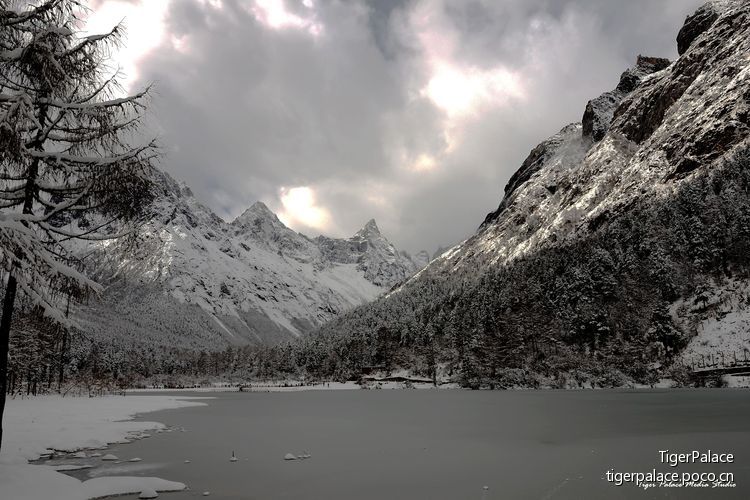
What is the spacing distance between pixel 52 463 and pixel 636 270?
109286mm

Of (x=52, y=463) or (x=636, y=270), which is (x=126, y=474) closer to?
(x=52, y=463)

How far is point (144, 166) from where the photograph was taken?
40.5ft

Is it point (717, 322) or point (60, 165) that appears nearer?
point (60, 165)

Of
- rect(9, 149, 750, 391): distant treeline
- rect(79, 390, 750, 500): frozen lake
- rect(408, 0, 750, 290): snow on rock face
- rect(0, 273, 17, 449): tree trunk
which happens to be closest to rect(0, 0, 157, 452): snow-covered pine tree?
rect(0, 273, 17, 449): tree trunk

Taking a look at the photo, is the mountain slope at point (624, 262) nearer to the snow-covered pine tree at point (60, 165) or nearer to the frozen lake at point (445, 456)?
the frozen lake at point (445, 456)

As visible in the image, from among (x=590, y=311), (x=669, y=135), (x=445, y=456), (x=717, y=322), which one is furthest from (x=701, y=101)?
(x=445, y=456)

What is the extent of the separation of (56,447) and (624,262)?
110103 millimetres

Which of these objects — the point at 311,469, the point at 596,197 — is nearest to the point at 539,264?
the point at 596,197

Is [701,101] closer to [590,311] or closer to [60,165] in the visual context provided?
[590,311]

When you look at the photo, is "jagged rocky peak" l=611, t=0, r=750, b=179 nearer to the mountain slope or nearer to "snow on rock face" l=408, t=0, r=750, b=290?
"snow on rock face" l=408, t=0, r=750, b=290

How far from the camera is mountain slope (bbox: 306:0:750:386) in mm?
86812

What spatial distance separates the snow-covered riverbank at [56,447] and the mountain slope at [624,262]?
7373 centimetres

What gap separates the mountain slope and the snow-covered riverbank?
73.7m

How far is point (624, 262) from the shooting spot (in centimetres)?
10338
